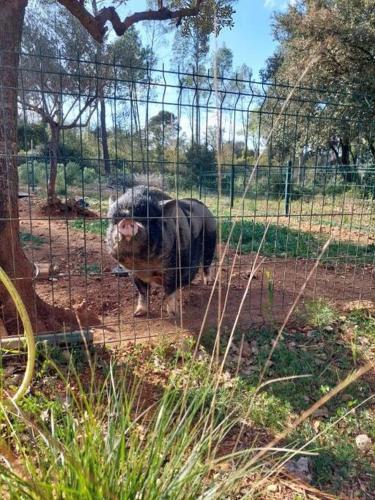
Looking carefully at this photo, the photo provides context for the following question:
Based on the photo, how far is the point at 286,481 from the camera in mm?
2102

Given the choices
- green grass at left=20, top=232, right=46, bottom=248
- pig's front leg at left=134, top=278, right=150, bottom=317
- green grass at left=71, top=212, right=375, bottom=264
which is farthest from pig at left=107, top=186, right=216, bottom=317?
green grass at left=20, top=232, right=46, bottom=248

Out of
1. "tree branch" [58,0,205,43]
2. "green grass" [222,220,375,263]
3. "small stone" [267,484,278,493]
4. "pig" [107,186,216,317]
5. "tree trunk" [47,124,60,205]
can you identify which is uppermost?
"tree branch" [58,0,205,43]

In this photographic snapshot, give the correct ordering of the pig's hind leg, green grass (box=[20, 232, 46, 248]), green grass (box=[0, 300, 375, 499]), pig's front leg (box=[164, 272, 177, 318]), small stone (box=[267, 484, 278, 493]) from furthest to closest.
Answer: green grass (box=[20, 232, 46, 248]), the pig's hind leg, pig's front leg (box=[164, 272, 177, 318]), small stone (box=[267, 484, 278, 493]), green grass (box=[0, 300, 375, 499])

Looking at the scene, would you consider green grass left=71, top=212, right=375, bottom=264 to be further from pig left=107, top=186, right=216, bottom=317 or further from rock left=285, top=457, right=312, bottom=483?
rock left=285, top=457, right=312, bottom=483

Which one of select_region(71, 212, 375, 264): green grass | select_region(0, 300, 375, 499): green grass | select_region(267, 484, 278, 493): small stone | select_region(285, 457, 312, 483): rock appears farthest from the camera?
select_region(71, 212, 375, 264): green grass

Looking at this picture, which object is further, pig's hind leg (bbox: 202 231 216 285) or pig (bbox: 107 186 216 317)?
pig's hind leg (bbox: 202 231 216 285)

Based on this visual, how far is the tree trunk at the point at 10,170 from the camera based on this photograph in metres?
2.88

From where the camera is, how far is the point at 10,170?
9.82 ft

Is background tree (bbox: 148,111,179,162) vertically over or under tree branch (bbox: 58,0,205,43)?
under

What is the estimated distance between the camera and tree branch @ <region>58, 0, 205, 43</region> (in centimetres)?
372

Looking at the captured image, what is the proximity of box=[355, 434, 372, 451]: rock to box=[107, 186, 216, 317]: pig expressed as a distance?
166cm

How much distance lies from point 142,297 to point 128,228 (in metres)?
1.05

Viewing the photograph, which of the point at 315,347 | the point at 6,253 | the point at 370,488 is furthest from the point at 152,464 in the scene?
the point at 315,347

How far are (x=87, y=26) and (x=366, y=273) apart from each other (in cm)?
513
